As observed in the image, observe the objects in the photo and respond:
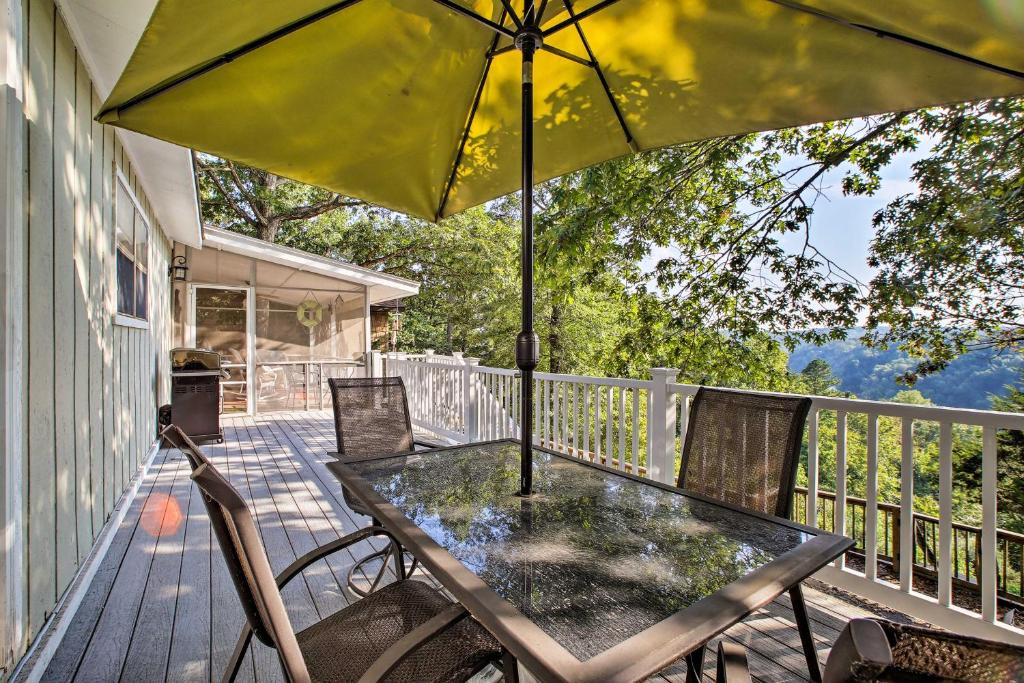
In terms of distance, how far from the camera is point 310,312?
8.91 metres

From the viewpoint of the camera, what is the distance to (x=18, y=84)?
1.81 meters

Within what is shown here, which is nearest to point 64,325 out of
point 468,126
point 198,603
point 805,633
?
point 198,603

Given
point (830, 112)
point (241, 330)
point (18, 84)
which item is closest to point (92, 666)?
point (18, 84)

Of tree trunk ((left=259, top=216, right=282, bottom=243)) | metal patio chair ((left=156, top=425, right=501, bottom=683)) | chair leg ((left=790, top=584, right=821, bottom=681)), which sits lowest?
chair leg ((left=790, top=584, right=821, bottom=681))

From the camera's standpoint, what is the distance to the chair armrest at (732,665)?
1094 millimetres

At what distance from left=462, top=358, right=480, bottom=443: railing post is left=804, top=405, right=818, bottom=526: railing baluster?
343 cm

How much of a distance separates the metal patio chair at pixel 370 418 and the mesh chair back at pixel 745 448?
148cm

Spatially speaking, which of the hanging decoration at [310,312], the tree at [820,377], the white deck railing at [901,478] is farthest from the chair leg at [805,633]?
the tree at [820,377]

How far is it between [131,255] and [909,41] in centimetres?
545

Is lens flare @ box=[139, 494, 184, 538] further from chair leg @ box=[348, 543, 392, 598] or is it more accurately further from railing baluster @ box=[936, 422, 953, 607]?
railing baluster @ box=[936, 422, 953, 607]

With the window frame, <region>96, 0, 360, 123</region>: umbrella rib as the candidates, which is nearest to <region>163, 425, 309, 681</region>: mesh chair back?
<region>96, 0, 360, 123</region>: umbrella rib

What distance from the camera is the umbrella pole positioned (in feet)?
5.38

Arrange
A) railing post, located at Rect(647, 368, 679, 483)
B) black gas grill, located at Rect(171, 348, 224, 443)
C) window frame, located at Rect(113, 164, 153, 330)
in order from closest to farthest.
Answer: railing post, located at Rect(647, 368, 679, 483)
window frame, located at Rect(113, 164, 153, 330)
black gas grill, located at Rect(171, 348, 224, 443)

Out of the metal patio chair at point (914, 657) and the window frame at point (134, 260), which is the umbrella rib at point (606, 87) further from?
the window frame at point (134, 260)
